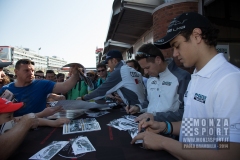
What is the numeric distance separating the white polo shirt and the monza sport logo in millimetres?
19

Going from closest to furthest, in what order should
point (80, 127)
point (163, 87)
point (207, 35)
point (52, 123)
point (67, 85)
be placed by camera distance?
point (207, 35) → point (80, 127) → point (52, 123) → point (163, 87) → point (67, 85)

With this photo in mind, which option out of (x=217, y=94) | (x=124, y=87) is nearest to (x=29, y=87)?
(x=124, y=87)

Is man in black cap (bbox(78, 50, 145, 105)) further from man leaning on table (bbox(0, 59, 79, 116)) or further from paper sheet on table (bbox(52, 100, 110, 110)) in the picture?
paper sheet on table (bbox(52, 100, 110, 110))

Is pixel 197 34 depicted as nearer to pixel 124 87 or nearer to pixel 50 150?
pixel 50 150

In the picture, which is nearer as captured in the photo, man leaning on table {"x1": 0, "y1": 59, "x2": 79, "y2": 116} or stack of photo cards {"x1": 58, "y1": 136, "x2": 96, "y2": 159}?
stack of photo cards {"x1": 58, "y1": 136, "x2": 96, "y2": 159}

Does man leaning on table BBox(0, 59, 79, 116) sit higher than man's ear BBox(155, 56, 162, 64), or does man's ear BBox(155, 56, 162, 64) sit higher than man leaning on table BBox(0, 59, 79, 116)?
man's ear BBox(155, 56, 162, 64)

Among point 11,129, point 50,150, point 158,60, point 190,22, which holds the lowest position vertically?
point 50,150

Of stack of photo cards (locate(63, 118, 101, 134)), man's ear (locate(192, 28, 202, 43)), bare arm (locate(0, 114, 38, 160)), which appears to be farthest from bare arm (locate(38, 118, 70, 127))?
man's ear (locate(192, 28, 202, 43))

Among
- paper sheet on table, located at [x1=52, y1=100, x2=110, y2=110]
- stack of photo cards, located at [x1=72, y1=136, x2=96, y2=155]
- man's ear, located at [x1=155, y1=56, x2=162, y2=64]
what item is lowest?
stack of photo cards, located at [x1=72, y1=136, x2=96, y2=155]

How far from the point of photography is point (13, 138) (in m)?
1.18

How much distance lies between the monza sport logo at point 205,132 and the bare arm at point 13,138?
41.9 inches

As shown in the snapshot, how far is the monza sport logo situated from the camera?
0.86 m

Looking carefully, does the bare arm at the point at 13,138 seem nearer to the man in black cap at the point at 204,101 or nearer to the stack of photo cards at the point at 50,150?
the stack of photo cards at the point at 50,150

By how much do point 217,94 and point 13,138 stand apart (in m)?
1.28
